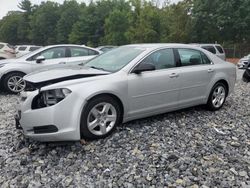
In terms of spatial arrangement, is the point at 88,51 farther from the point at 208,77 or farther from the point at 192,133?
the point at 192,133

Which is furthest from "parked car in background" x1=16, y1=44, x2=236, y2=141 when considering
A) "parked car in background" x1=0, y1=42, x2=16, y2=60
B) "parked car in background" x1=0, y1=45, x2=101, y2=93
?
"parked car in background" x1=0, y1=42, x2=16, y2=60

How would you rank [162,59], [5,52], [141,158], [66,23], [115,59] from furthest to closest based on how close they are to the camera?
[66,23] < [5,52] < [162,59] < [115,59] < [141,158]

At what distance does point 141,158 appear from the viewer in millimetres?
4176

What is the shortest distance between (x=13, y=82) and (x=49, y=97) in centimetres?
501

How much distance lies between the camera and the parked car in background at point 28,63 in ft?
28.9

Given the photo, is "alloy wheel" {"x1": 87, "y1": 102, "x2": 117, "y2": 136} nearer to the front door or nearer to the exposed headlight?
the front door

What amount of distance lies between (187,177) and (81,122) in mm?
1572

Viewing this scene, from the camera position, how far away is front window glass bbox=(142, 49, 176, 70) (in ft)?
17.5

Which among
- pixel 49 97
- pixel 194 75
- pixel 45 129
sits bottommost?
pixel 45 129

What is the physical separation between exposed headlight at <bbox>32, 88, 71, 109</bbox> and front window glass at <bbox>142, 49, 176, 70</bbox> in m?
1.57

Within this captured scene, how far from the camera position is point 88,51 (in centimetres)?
1002

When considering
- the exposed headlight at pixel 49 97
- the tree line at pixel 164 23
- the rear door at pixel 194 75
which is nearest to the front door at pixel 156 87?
the rear door at pixel 194 75

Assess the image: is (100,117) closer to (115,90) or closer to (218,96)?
(115,90)

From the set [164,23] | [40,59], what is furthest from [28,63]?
[164,23]
